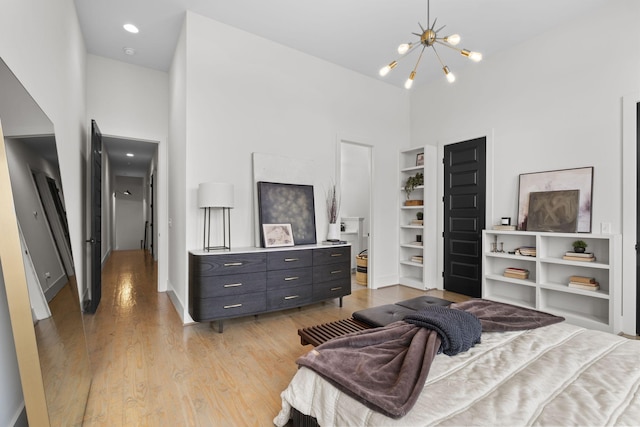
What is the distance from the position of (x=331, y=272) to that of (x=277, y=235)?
0.84m

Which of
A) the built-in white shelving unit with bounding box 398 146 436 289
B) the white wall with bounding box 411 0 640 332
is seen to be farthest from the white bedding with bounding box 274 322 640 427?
the built-in white shelving unit with bounding box 398 146 436 289

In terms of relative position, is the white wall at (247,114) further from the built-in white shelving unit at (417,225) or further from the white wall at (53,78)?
the white wall at (53,78)

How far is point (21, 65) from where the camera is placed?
1.73 m

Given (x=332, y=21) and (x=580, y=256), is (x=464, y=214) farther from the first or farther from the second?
(x=332, y=21)

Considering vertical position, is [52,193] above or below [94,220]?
above

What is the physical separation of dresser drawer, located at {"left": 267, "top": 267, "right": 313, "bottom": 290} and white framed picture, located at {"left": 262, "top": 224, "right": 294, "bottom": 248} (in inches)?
15.0

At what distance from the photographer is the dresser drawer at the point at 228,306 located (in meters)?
3.01

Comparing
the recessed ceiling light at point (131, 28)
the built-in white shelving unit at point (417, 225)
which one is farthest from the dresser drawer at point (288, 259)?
the recessed ceiling light at point (131, 28)

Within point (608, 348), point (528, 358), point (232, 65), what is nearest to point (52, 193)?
point (232, 65)

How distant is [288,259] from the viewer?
3.52 meters

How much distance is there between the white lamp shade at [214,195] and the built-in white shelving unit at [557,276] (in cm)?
346

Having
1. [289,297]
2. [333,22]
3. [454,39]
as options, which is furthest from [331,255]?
[333,22]

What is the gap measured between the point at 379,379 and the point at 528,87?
4392 mm

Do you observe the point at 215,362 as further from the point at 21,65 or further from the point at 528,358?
the point at 21,65
